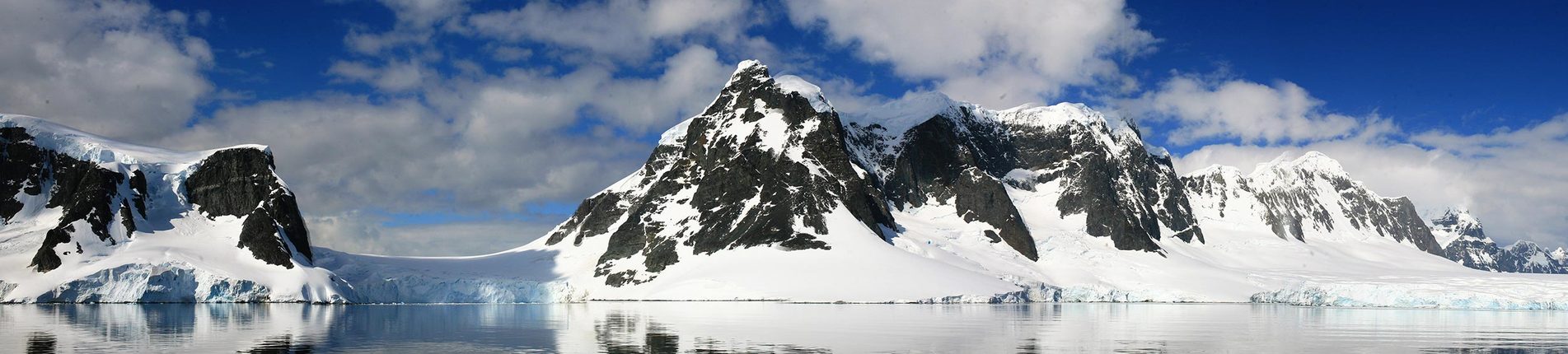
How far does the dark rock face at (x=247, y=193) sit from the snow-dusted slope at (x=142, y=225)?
151 millimetres

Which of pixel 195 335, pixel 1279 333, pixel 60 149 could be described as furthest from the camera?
pixel 60 149

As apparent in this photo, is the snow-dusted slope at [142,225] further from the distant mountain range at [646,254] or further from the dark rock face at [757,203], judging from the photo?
the dark rock face at [757,203]

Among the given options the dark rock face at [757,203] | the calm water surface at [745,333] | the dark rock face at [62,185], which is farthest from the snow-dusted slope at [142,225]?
the dark rock face at [757,203]

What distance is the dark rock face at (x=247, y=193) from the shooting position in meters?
141

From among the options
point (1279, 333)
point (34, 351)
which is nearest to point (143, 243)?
point (34, 351)

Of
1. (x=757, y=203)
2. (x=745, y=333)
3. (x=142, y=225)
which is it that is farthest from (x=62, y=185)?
(x=745, y=333)

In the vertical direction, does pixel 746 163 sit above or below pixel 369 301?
above

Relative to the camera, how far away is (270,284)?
12406 cm

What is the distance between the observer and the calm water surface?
165 ft

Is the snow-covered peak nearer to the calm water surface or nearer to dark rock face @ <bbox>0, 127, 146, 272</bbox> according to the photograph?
dark rock face @ <bbox>0, 127, 146, 272</bbox>

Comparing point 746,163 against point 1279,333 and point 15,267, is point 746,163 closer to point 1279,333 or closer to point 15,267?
point 15,267

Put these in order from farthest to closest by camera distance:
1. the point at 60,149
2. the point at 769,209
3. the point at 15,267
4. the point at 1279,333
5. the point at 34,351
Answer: the point at 769,209 → the point at 60,149 → the point at 15,267 → the point at 1279,333 → the point at 34,351

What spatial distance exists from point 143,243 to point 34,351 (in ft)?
309

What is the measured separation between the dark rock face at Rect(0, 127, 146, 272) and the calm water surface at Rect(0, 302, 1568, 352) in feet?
129
